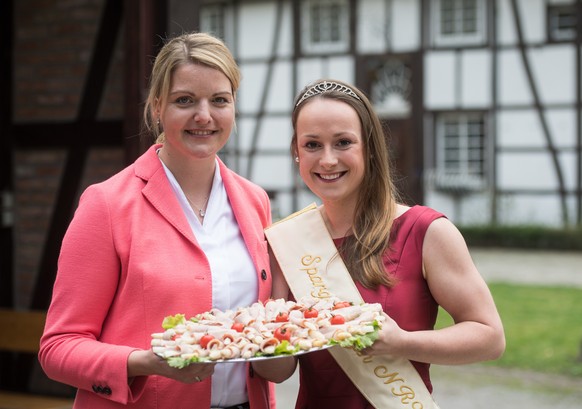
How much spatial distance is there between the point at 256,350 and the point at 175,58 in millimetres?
823

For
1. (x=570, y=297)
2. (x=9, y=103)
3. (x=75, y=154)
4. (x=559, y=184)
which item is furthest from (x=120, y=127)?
(x=559, y=184)

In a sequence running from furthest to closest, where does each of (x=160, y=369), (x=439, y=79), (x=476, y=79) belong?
(x=439, y=79) < (x=476, y=79) < (x=160, y=369)

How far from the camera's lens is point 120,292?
2238 millimetres

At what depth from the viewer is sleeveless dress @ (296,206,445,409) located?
2.25 meters

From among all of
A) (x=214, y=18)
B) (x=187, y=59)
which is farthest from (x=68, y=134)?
(x=214, y=18)

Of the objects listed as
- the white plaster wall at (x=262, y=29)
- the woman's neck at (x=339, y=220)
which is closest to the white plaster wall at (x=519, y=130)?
the white plaster wall at (x=262, y=29)

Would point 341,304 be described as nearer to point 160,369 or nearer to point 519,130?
point 160,369

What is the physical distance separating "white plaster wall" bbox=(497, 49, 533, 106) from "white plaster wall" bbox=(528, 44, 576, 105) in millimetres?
224

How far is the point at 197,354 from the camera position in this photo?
6.38ft

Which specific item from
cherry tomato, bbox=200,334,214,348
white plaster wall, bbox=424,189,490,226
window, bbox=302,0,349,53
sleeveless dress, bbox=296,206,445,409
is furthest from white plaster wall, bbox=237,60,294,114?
cherry tomato, bbox=200,334,214,348

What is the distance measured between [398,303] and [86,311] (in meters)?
0.82

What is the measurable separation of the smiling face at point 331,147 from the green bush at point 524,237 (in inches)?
537

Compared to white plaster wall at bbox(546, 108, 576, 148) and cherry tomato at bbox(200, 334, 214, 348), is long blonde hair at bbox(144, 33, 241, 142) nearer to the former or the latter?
cherry tomato at bbox(200, 334, 214, 348)

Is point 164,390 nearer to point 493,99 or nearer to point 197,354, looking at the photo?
point 197,354
